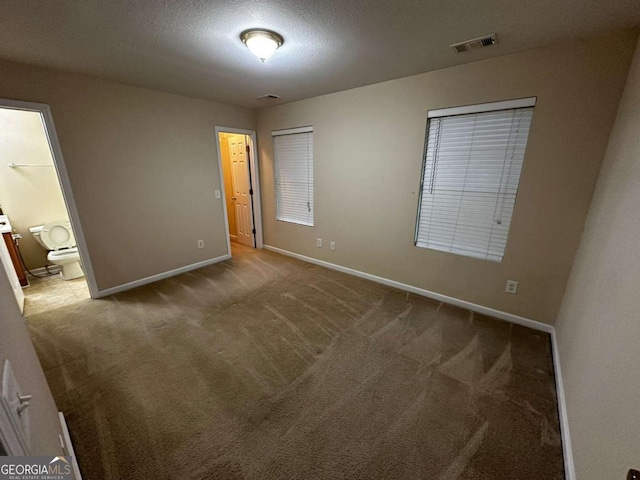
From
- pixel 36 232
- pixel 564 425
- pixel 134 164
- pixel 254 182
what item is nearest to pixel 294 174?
pixel 254 182

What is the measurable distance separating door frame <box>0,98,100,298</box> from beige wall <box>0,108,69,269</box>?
1165 mm

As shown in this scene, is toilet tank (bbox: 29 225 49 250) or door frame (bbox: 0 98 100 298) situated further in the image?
toilet tank (bbox: 29 225 49 250)

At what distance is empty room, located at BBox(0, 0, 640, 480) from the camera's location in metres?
1.37

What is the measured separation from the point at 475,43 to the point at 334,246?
264 cm

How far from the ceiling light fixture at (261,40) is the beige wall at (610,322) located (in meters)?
2.30

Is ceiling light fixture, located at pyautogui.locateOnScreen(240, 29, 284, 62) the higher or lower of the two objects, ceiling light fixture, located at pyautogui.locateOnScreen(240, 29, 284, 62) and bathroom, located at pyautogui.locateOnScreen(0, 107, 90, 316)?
the higher

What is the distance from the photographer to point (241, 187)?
4.80 m

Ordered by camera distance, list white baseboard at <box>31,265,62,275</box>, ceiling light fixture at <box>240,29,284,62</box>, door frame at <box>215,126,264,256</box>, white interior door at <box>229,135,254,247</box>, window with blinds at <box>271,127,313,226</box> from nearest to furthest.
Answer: ceiling light fixture at <box>240,29,284,62</box>
white baseboard at <box>31,265,62,275</box>
window with blinds at <box>271,127,313,226</box>
door frame at <box>215,126,264,256</box>
white interior door at <box>229,135,254,247</box>

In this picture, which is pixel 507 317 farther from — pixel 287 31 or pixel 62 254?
pixel 62 254

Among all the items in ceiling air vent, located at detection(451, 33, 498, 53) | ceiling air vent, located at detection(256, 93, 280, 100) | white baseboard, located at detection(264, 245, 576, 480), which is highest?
ceiling air vent, located at detection(256, 93, 280, 100)

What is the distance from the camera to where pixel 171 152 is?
3.39 metres

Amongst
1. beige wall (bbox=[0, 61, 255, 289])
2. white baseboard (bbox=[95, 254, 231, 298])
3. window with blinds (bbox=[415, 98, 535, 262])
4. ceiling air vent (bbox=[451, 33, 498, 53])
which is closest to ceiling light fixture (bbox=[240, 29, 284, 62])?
ceiling air vent (bbox=[451, 33, 498, 53])

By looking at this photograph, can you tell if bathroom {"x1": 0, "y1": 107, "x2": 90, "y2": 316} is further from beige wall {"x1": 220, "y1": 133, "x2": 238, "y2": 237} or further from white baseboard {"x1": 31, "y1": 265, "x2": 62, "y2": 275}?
beige wall {"x1": 220, "y1": 133, "x2": 238, "y2": 237}

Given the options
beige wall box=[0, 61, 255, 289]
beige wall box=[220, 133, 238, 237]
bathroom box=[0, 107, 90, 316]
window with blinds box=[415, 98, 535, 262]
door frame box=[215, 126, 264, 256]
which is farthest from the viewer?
beige wall box=[220, 133, 238, 237]
